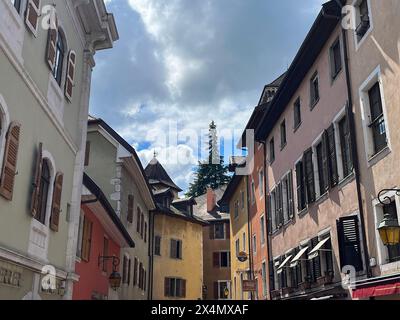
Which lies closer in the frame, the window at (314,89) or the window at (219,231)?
the window at (314,89)

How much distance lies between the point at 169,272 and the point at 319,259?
23.3 m

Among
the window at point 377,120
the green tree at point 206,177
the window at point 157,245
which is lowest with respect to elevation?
the window at point 377,120

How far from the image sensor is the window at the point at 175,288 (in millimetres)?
38406

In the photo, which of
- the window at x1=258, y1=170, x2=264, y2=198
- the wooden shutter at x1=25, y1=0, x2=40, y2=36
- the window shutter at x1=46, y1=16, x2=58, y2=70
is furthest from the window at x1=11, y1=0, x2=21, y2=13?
the window at x1=258, y1=170, x2=264, y2=198

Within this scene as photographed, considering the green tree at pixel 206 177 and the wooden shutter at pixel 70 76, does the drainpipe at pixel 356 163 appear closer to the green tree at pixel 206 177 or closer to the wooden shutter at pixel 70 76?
the wooden shutter at pixel 70 76

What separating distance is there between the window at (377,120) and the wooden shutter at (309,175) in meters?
5.03

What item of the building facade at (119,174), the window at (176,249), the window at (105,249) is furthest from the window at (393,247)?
the window at (176,249)

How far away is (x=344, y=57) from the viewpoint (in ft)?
49.5

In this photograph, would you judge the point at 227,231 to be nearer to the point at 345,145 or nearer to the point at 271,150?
the point at 271,150

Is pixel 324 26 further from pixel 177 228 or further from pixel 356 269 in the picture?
pixel 177 228

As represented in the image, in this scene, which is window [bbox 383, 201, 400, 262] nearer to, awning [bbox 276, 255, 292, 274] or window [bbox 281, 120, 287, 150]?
awning [bbox 276, 255, 292, 274]

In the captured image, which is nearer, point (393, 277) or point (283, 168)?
point (393, 277)

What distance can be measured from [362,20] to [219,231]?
36.7m
